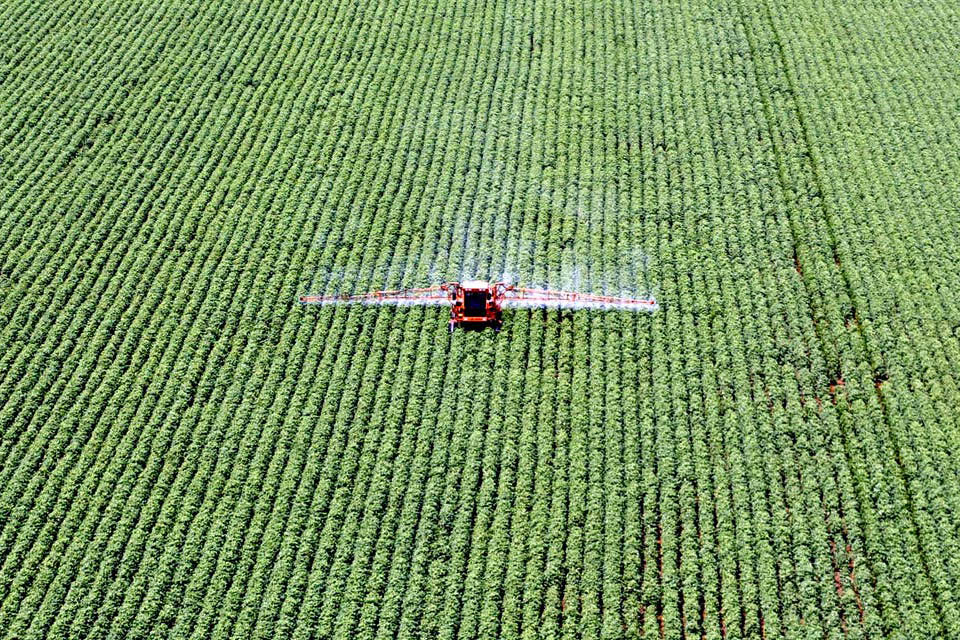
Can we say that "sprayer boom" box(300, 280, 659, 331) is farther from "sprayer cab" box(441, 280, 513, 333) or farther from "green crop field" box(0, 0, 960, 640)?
"green crop field" box(0, 0, 960, 640)

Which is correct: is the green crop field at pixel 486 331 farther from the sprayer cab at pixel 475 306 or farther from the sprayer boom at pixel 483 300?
the sprayer cab at pixel 475 306

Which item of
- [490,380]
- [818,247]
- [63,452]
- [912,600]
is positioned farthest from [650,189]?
[63,452]

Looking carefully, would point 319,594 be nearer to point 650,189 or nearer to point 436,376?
point 436,376

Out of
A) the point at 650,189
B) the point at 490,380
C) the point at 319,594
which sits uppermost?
the point at 650,189

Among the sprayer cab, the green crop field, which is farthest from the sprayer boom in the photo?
the green crop field

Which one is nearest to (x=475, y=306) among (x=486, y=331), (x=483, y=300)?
(x=483, y=300)

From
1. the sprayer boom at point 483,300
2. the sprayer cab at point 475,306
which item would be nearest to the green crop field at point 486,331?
the sprayer boom at point 483,300

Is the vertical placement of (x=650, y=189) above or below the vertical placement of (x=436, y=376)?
above
